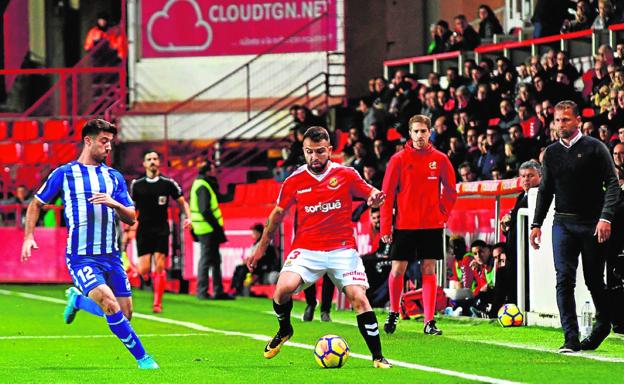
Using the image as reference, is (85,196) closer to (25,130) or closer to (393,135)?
(393,135)

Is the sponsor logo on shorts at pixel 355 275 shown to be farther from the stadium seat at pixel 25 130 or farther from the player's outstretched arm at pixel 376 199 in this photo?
the stadium seat at pixel 25 130

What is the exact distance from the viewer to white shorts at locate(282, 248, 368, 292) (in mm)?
11508

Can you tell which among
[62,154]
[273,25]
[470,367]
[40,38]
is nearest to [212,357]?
[470,367]

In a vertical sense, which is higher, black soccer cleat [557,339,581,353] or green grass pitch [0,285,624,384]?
black soccer cleat [557,339,581,353]

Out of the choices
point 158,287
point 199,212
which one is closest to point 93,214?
point 158,287

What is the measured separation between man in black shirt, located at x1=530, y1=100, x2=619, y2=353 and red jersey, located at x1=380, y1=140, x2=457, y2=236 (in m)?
2.79

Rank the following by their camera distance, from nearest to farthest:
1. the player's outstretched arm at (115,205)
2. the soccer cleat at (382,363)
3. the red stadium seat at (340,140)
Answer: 1. the soccer cleat at (382,363)
2. the player's outstretched arm at (115,205)
3. the red stadium seat at (340,140)

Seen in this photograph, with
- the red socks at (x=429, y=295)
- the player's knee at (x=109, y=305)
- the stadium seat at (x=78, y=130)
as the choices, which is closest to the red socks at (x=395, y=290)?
the red socks at (x=429, y=295)

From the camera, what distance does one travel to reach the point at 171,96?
32.5 m

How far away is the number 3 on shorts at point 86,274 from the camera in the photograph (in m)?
11.6

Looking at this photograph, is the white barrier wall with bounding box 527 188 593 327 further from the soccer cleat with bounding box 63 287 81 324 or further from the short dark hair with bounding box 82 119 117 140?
the short dark hair with bounding box 82 119 117 140

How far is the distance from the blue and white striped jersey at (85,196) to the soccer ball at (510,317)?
5.06m

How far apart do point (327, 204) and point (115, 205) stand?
5.18 ft

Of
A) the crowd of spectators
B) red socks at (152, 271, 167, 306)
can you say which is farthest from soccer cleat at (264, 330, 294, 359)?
the crowd of spectators
